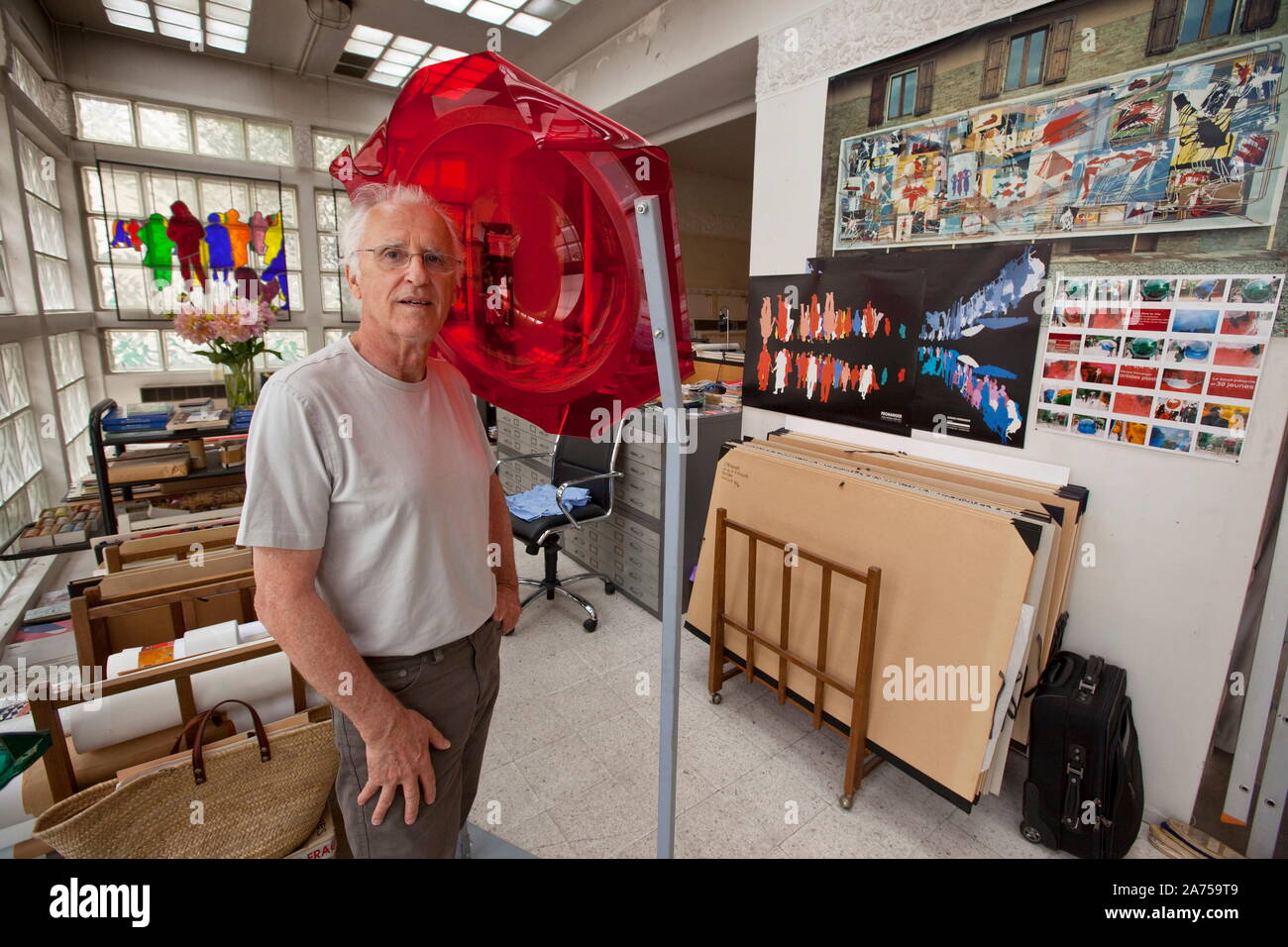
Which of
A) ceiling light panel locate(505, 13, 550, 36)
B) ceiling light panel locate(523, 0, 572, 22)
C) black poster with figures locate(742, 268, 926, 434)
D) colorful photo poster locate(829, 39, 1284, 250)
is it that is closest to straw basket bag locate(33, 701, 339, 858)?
black poster with figures locate(742, 268, 926, 434)

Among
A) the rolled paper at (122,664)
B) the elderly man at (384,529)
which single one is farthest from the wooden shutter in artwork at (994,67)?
the rolled paper at (122,664)

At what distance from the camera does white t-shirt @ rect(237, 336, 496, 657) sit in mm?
846

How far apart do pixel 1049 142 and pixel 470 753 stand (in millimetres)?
2330

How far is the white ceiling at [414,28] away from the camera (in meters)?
3.62

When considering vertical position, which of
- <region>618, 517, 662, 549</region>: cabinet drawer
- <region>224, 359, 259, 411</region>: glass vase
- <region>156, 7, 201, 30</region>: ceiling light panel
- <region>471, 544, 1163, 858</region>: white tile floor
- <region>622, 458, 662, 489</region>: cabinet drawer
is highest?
<region>156, 7, 201, 30</region>: ceiling light panel

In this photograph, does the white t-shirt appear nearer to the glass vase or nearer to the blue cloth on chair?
the blue cloth on chair

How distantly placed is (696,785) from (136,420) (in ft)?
9.47

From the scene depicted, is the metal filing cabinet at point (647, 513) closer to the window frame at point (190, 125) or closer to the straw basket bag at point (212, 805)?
→ the straw basket bag at point (212, 805)

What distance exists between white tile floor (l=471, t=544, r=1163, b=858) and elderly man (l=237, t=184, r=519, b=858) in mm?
845

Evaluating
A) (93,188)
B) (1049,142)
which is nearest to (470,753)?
(1049,142)

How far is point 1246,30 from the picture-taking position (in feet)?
4.93

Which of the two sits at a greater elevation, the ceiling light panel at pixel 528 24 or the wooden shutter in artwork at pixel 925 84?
the ceiling light panel at pixel 528 24

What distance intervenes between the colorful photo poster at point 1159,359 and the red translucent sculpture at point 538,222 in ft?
5.60

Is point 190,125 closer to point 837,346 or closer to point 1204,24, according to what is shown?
point 837,346
